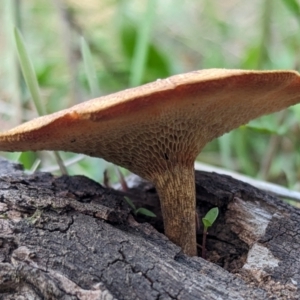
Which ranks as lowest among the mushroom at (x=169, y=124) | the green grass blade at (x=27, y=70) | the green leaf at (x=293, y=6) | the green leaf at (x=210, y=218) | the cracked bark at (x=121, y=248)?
the cracked bark at (x=121, y=248)

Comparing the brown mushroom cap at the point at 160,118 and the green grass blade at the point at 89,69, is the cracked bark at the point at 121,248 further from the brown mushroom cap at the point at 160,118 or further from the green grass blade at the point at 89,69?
the green grass blade at the point at 89,69

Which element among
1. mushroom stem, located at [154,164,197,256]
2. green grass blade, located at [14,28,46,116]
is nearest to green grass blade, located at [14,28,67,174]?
green grass blade, located at [14,28,46,116]

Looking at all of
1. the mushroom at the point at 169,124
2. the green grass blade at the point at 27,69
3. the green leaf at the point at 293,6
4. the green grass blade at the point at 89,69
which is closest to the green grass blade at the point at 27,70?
the green grass blade at the point at 27,69

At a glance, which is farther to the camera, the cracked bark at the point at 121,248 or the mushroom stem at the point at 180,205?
the mushroom stem at the point at 180,205

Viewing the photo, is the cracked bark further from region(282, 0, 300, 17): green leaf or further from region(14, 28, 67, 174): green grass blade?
region(282, 0, 300, 17): green leaf

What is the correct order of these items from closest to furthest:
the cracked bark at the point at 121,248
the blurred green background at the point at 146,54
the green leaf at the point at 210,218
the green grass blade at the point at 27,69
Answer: the cracked bark at the point at 121,248, the green leaf at the point at 210,218, the green grass blade at the point at 27,69, the blurred green background at the point at 146,54

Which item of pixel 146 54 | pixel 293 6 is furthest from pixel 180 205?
pixel 146 54

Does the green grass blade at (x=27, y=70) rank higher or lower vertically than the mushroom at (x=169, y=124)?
higher
